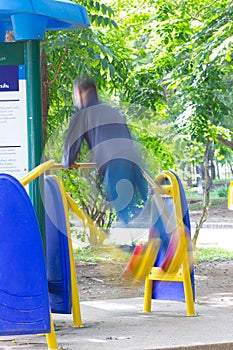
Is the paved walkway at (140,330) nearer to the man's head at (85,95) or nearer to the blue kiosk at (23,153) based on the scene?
the blue kiosk at (23,153)

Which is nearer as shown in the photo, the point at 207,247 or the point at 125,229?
the point at 125,229

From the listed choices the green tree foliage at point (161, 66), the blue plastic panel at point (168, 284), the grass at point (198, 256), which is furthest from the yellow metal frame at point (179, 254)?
the grass at point (198, 256)

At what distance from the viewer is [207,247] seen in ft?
55.4

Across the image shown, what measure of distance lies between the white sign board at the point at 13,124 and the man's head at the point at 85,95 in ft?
1.29

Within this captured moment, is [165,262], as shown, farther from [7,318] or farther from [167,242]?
→ [7,318]

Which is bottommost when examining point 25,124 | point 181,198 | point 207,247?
point 207,247

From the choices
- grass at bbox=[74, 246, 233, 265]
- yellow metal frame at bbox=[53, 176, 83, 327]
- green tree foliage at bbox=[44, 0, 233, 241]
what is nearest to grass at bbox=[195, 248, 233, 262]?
grass at bbox=[74, 246, 233, 265]

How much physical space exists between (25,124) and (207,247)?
11.0 meters

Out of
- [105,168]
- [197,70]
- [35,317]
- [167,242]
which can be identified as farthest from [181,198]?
[197,70]

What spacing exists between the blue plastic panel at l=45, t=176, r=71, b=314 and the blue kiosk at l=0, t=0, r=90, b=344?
3.8 inches

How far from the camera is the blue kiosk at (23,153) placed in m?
5.49

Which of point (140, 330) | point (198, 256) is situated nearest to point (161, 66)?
point (198, 256)

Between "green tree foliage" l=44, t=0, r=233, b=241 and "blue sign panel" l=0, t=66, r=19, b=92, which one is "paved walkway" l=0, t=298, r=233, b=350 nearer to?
"green tree foliage" l=44, t=0, r=233, b=241

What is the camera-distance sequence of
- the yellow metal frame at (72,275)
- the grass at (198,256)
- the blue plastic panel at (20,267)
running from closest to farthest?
1. the blue plastic panel at (20,267)
2. the yellow metal frame at (72,275)
3. the grass at (198,256)
